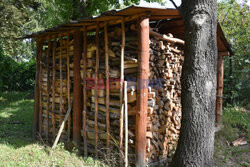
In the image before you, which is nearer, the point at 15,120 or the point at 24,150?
the point at 24,150

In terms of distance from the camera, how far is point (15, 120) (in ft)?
24.8

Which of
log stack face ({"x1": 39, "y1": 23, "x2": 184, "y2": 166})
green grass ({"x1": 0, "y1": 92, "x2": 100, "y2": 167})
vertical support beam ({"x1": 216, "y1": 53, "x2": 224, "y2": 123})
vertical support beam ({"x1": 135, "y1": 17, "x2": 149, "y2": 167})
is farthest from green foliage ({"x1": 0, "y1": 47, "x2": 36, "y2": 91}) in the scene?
vertical support beam ({"x1": 216, "y1": 53, "x2": 224, "y2": 123})

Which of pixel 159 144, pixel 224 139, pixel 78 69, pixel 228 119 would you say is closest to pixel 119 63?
pixel 78 69

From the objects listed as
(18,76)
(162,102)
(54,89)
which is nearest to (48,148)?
(54,89)

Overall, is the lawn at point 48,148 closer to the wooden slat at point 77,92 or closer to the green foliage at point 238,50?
the wooden slat at point 77,92

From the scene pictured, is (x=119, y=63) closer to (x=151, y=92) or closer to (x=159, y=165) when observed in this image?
(x=151, y=92)

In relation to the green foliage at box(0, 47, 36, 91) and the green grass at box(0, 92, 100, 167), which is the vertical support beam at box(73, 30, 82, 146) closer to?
the green grass at box(0, 92, 100, 167)

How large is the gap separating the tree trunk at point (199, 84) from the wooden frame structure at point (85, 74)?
24.9 inches

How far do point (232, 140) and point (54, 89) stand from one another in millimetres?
5599

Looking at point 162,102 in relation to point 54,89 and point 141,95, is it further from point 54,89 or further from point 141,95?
point 54,89

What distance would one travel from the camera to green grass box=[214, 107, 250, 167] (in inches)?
182

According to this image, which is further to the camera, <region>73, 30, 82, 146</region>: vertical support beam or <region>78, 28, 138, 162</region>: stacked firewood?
<region>73, 30, 82, 146</region>: vertical support beam

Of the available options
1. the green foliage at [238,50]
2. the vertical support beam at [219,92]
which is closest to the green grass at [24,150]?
the vertical support beam at [219,92]

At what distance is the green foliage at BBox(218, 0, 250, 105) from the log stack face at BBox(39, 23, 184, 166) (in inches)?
222
